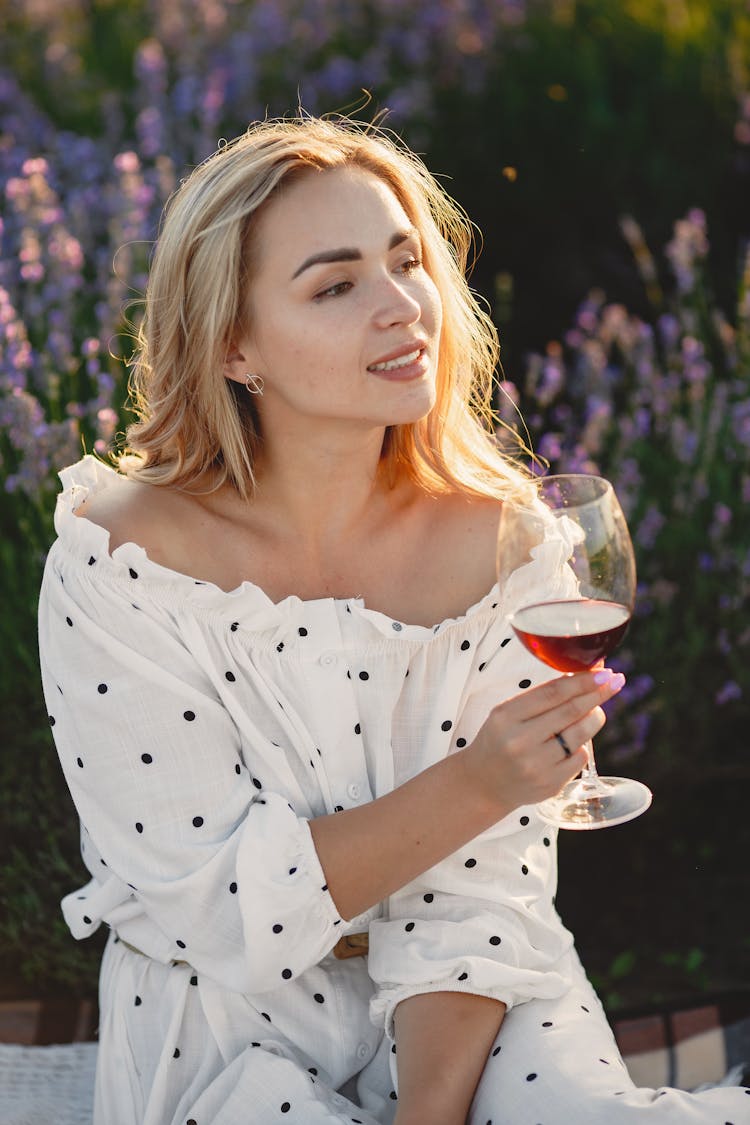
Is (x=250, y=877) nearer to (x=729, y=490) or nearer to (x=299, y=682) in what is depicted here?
(x=299, y=682)

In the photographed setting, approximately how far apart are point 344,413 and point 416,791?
0.63 meters

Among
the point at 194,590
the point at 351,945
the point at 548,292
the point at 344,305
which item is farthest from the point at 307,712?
the point at 548,292

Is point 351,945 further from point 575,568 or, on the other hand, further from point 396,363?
point 396,363

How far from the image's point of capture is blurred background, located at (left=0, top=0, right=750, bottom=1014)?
11.2 ft

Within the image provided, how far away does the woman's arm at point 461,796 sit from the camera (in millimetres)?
2029

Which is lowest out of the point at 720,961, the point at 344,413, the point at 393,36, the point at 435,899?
the point at 720,961

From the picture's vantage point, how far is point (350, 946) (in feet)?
8.30

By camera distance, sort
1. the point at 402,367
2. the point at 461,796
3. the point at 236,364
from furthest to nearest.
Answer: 1. the point at 236,364
2. the point at 402,367
3. the point at 461,796

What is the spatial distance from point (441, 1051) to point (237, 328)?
4.05ft

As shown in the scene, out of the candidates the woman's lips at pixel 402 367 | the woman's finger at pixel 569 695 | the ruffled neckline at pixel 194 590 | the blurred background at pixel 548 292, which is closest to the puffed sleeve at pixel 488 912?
the ruffled neckline at pixel 194 590

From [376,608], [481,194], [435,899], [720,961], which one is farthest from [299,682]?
[481,194]

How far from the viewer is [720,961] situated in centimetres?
360

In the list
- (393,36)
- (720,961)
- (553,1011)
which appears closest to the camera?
(553,1011)

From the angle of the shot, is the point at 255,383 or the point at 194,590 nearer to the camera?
the point at 194,590
